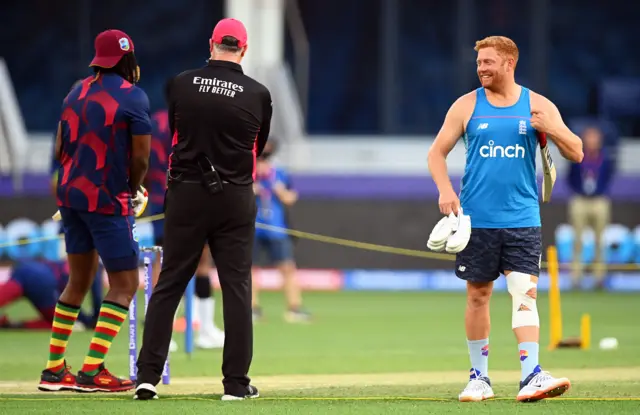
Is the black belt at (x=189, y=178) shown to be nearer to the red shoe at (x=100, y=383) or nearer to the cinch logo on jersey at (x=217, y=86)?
the cinch logo on jersey at (x=217, y=86)

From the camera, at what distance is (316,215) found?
22.8m

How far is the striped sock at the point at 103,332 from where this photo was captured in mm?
9898

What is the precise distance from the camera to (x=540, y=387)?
8961 millimetres

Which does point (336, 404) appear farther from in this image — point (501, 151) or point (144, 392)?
point (501, 151)

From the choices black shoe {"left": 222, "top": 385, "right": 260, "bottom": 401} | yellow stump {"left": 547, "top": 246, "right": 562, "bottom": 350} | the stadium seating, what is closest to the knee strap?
yellow stump {"left": 547, "top": 246, "right": 562, "bottom": 350}

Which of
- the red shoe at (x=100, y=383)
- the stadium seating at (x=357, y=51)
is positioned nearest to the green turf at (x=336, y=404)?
the red shoe at (x=100, y=383)

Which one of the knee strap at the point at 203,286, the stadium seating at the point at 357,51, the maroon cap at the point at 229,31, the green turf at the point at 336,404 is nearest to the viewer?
the green turf at the point at 336,404

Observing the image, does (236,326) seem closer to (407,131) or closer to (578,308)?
(578,308)


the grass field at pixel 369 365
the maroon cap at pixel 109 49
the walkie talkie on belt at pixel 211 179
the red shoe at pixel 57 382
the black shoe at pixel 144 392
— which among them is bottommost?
the grass field at pixel 369 365

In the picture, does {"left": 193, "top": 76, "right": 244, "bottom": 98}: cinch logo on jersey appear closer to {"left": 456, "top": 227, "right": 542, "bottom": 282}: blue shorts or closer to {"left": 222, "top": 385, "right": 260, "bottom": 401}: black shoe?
{"left": 456, "top": 227, "right": 542, "bottom": 282}: blue shorts

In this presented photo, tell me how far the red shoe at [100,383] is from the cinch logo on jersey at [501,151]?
299 cm

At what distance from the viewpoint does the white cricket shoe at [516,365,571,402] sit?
8.91 m

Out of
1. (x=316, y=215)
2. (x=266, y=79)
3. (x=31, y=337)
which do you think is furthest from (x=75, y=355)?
(x=266, y=79)

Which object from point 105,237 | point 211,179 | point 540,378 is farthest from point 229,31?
point 540,378
